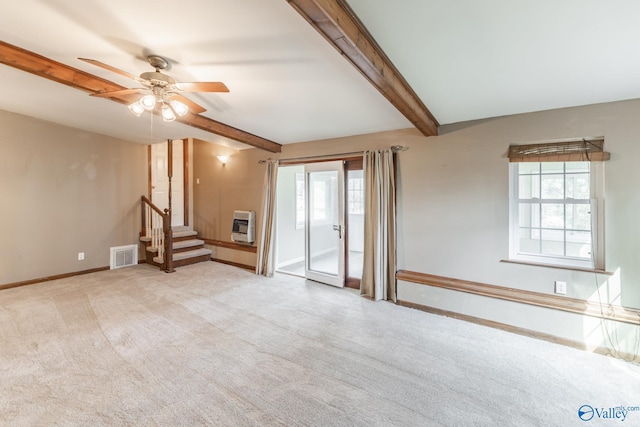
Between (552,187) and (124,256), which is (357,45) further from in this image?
(124,256)

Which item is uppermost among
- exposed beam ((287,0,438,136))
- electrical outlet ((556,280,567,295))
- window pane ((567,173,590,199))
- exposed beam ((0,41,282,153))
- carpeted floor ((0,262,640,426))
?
exposed beam ((0,41,282,153))

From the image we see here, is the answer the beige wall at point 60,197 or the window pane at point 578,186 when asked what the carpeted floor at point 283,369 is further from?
the window pane at point 578,186

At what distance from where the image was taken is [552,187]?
2992mm

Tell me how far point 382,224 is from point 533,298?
1842 mm

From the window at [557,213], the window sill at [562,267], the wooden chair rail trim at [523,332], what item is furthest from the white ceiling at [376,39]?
the wooden chair rail trim at [523,332]

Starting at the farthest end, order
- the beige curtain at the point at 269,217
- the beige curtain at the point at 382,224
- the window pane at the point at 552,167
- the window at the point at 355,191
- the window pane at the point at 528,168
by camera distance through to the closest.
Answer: the beige curtain at the point at 269,217 → the window at the point at 355,191 → the beige curtain at the point at 382,224 → the window pane at the point at 528,168 → the window pane at the point at 552,167

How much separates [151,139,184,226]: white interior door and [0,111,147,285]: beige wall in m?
0.38

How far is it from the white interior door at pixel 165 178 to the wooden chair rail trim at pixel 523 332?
225 inches

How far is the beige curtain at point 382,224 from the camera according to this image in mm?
3752

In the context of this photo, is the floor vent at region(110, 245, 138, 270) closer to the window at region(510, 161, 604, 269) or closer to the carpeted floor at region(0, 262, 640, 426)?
the carpeted floor at region(0, 262, 640, 426)

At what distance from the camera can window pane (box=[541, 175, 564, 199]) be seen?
9.68 ft

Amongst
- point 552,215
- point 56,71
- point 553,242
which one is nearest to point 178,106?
point 56,71

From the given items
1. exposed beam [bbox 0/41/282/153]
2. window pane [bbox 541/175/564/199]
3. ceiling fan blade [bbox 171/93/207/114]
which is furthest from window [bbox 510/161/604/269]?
exposed beam [bbox 0/41/282/153]

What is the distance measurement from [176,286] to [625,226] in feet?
18.5
